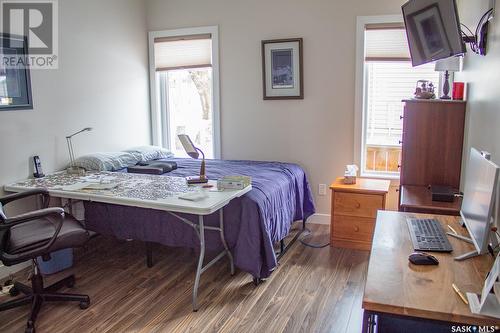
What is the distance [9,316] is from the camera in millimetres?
2672

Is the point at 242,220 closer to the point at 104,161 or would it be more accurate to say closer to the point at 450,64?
the point at 104,161

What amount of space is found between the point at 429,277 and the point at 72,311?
220cm

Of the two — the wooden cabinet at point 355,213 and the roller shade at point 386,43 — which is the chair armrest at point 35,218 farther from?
the roller shade at point 386,43

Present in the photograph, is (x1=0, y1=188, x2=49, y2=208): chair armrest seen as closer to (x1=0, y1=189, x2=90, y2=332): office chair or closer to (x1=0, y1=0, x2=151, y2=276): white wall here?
(x1=0, y1=189, x2=90, y2=332): office chair

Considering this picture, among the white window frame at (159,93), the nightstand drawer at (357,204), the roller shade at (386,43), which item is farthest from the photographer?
the white window frame at (159,93)

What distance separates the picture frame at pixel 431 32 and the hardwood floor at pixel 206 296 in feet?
5.45

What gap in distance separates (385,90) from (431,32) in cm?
138

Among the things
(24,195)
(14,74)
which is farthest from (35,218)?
(14,74)

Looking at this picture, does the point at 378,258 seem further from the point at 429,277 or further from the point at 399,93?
the point at 399,93

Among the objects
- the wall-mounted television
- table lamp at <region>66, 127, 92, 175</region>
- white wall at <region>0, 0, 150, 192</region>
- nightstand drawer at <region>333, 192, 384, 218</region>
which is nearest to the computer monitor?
the wall-mounted television

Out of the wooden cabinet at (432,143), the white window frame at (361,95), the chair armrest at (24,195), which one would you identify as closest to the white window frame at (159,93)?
the white window frame at (361,95)

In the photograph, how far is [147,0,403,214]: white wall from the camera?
4.12 metres

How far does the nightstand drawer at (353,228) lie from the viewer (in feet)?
12.0

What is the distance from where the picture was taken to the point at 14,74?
10.7ft
